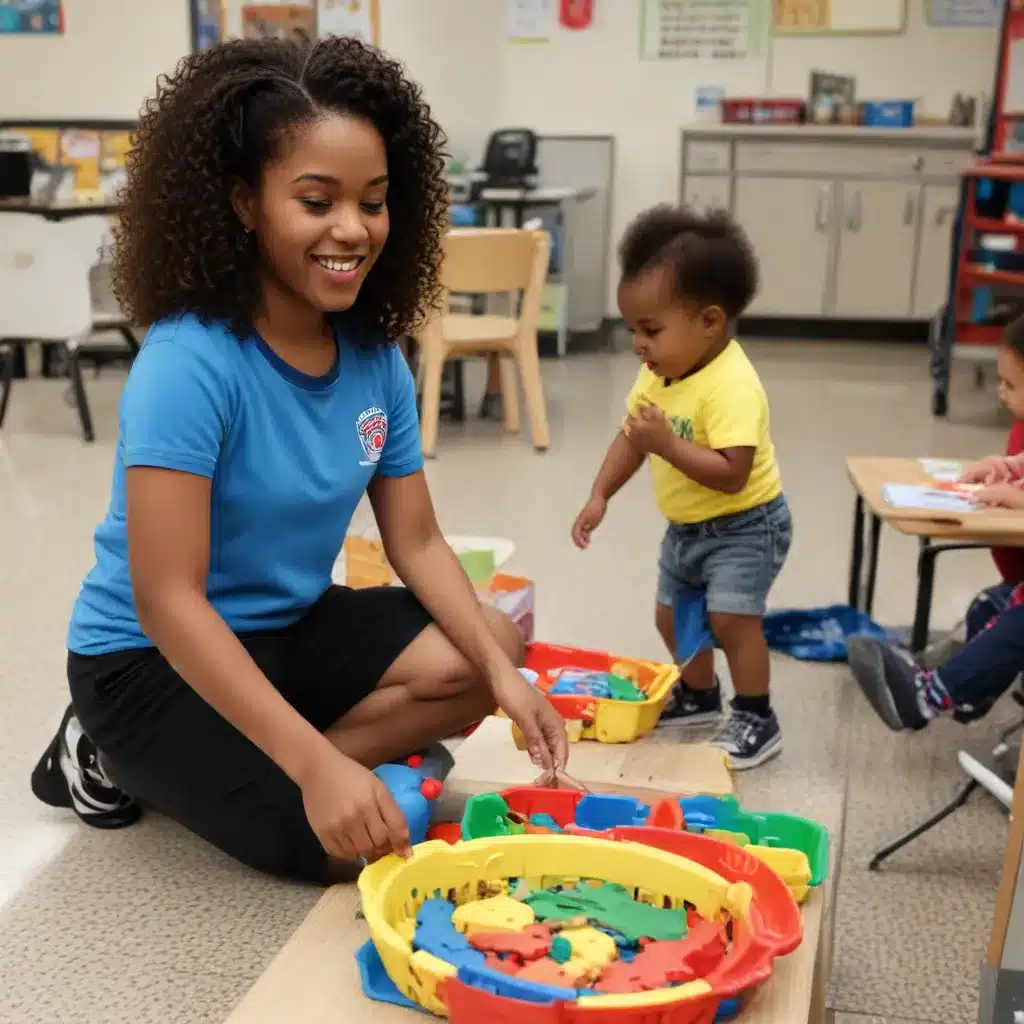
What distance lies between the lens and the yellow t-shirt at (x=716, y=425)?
1.92 m

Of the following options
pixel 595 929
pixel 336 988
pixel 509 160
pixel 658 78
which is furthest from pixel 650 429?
pixel 658 78

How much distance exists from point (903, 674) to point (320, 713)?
87 cm

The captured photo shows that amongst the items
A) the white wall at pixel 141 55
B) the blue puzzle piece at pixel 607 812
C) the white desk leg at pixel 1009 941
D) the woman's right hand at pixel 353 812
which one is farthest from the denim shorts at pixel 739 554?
the white wall at pixel 141 55

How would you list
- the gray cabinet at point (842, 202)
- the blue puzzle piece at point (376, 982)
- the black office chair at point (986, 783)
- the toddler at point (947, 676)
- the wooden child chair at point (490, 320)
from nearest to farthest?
the blue puzzle piece at point (376, 982) → the black office chair at point (986, 783) → the toddler at point (947, 676) → the wooden child chair at point (490, 320) → the gray cabinet at point (842, 202)

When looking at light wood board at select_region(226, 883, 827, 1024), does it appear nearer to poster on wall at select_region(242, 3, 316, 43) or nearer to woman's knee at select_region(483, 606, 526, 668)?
woman's knee at select_region(483, 606, 526, 668)

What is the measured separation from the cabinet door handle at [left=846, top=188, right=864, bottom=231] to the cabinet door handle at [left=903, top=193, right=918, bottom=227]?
Result: 20 centimetres

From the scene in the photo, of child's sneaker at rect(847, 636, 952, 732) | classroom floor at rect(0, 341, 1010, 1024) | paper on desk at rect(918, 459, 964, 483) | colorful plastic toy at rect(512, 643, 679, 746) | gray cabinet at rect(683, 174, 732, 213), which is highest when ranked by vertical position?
gray cabinet at rect(683, 174, 732, 213)

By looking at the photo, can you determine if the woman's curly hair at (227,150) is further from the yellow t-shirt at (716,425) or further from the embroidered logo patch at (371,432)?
the yellow t-shirt at (716,425)

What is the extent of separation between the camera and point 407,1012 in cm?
103

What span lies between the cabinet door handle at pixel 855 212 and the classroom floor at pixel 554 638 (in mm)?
2024

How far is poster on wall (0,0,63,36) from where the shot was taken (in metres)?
6.19

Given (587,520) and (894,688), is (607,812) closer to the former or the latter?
(894,688)

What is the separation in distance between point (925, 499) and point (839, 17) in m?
4.70

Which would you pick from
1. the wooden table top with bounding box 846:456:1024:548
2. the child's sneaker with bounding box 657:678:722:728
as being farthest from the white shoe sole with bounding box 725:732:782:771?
the wooden table top with bounding box 846:456:1024:548
